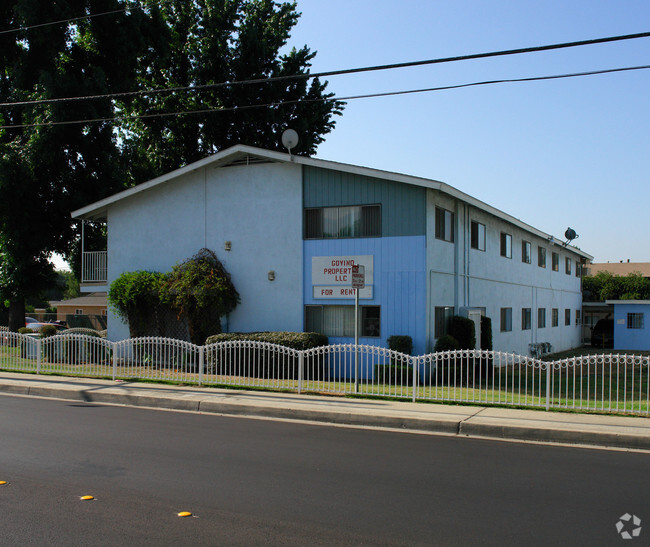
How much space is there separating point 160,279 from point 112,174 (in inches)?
359

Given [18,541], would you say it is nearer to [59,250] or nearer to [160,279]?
[160,279]

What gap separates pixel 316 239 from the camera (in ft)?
62.0

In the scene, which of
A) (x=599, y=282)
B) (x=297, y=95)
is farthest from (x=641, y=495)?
(x=599, y=282)

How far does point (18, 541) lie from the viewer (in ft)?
17.4

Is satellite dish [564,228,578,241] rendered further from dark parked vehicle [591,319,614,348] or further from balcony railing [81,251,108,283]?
balcony railing [81,251,108,283]

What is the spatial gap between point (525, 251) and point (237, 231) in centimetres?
1416

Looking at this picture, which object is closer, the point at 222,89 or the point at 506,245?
the point at 506,245

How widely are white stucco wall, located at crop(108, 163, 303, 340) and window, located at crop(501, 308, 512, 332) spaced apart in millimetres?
9312

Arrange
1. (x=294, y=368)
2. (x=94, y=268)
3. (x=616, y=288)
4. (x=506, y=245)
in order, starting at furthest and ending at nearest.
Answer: (x=616, y=288) → (x=506, y=245) → (x=94, y=268) → (x=294, y=368)

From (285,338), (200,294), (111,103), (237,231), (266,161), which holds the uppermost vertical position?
(111,103)

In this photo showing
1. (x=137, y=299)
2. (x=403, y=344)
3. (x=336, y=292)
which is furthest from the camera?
(x=137, y=299)

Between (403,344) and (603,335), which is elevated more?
(403,344)

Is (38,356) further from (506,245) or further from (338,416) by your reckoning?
(506,245)

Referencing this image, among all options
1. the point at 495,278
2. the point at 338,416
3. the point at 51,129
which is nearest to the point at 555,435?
the point at 338,416
